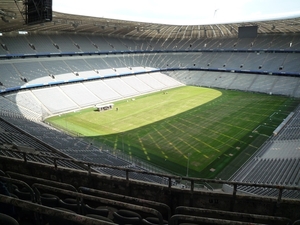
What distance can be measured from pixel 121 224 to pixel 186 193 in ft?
7.38

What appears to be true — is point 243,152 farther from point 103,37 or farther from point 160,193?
point 103,37

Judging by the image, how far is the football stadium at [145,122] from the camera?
5.14m

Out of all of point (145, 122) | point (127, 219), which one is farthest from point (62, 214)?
point (145, 122)

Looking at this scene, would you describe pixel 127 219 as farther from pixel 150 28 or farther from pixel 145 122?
pixel 150 28

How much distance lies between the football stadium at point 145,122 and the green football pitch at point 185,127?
147 mm

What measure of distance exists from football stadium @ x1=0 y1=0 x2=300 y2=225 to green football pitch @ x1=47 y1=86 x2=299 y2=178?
0.48ft

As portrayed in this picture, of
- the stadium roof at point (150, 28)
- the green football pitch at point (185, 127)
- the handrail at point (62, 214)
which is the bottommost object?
the green football pitch at point (185, 127)

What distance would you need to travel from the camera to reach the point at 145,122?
28297mm

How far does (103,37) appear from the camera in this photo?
183 ft

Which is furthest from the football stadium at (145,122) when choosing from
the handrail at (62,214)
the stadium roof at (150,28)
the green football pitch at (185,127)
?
the stadium roof at (150,28)

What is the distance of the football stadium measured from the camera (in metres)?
5.14

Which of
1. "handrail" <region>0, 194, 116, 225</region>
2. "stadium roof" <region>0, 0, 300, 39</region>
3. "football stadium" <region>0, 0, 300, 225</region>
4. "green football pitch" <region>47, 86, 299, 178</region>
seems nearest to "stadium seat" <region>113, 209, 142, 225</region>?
"football stadium" <region>0, 0, 300, 225</region>

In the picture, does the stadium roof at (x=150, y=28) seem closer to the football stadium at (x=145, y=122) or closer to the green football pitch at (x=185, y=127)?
the football stadium at (x=145, y=122)

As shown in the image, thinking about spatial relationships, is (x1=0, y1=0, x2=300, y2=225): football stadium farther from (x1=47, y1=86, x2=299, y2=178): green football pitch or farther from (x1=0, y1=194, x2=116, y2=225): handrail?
(x1=47, y1=86, x2=299, y2=178): green football pitch
